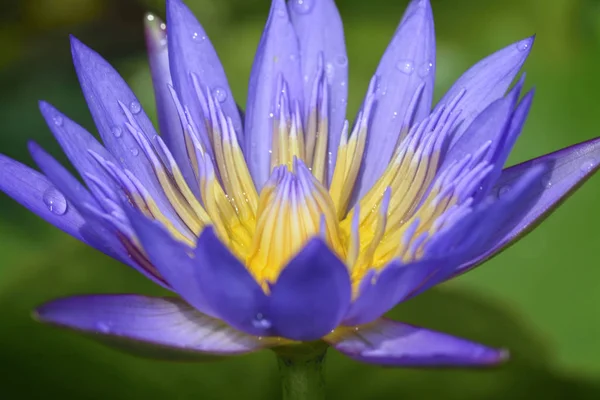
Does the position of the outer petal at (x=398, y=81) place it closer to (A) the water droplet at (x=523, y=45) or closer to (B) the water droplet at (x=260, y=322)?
(A) the water droplet at (x=523, y=45)

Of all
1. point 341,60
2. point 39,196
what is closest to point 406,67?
point 341,60

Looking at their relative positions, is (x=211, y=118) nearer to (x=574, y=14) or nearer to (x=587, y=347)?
(x=587, y=347)

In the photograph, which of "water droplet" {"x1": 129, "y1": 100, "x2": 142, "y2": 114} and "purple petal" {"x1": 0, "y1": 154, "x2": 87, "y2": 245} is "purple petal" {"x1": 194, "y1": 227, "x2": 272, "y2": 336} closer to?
"purple petal" {"x1": 0, "y1": 154, "x2": 87, "y2": 245}

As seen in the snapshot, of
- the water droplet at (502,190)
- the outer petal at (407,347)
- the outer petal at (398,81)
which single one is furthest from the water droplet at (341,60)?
the outer petal at (407,347)

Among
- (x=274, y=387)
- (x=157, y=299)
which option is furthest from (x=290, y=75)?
(x=274, y=387)

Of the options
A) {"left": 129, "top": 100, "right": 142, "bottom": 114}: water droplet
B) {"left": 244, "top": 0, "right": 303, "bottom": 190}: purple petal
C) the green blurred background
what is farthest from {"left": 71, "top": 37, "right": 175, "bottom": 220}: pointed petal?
the green blurred background

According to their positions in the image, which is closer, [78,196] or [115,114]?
[78,196]

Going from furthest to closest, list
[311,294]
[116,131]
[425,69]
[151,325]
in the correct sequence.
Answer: [425,69], [116,131], [151,325], [311,294]

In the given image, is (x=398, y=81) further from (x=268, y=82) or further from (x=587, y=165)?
(x=587, y=165)
